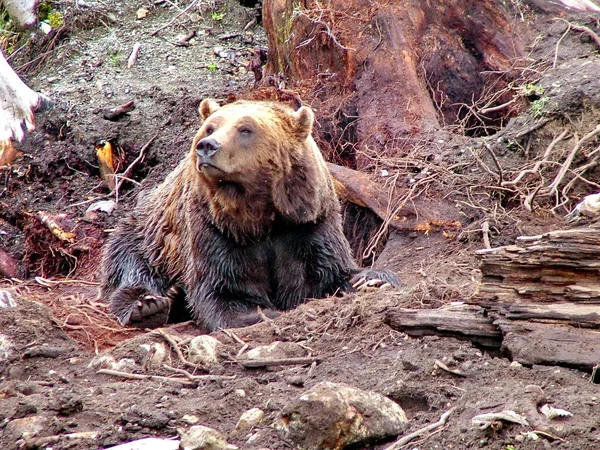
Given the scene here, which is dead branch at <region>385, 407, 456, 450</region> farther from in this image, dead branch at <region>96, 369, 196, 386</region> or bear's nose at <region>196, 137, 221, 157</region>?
bear's nose at <region>196, 137, 221, 157</region>

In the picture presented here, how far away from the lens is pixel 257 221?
268 inches

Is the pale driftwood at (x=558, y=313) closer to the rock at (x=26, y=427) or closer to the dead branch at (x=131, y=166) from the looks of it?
the rock at (x=26, y=427)

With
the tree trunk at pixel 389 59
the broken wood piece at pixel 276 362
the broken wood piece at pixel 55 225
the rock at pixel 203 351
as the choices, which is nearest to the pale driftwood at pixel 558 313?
the broken wood piece at pixel 276 362

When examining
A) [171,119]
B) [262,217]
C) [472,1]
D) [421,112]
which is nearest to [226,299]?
[262,217]

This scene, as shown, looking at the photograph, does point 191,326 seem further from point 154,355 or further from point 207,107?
point 154,355

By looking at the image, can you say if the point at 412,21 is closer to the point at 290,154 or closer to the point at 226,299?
the point at 290,154

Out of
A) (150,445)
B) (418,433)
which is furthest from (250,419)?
(418,433)

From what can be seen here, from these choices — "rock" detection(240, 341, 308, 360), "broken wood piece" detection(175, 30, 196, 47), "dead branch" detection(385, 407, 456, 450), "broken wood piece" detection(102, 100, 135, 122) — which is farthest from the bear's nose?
"broken wood piece" detection(175, 30, 196, 47)

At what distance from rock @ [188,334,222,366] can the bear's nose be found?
1.80 m

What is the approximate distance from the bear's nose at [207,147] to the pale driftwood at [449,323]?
2181 mm

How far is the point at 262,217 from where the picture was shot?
22.3 ft

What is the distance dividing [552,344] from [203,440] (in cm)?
171

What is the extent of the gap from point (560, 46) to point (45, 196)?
6.07 m

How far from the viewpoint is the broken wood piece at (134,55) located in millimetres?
11094
